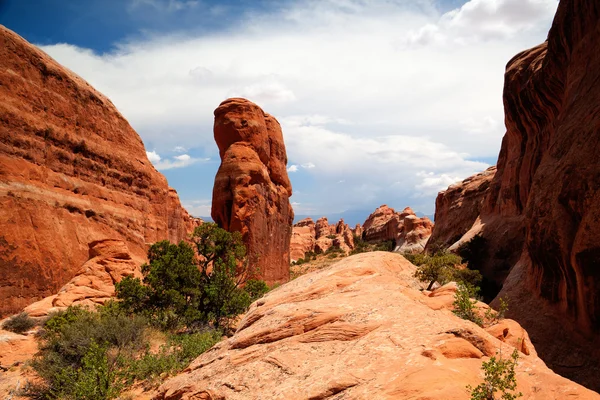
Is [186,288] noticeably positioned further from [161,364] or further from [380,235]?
[380,235]

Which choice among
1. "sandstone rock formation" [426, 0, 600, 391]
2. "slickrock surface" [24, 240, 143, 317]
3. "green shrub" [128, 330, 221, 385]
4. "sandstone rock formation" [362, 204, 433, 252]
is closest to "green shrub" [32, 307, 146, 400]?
"green shrub" [128, 330, 221, 385]

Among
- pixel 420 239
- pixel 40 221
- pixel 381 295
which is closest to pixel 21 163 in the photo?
pixel 40 221

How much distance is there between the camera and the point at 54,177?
71.8ft

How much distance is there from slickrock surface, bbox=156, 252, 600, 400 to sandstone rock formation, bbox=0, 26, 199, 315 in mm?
14872

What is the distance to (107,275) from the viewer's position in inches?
836

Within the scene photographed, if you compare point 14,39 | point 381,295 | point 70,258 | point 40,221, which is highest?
point 14,39

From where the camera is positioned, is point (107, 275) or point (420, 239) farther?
point (420, 239)

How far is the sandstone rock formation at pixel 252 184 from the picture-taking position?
2901 cm

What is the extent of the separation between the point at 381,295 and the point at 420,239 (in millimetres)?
63422

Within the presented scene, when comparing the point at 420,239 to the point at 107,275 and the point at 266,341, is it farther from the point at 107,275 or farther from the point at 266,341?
the point at 266,341

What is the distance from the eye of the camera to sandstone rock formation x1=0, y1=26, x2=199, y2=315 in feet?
62.5

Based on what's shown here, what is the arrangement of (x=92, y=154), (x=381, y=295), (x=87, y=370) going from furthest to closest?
1. (x=92, y=154)
2. (x=87, y=370)
3. (x=381, y=295)

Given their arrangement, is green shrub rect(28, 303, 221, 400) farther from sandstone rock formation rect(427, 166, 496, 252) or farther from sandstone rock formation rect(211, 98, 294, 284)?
sandstone rock formation rect(427, 166, 496, 252)

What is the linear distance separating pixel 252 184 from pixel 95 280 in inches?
510
